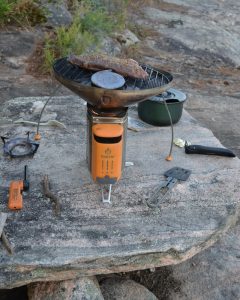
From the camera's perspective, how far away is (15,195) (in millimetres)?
2279

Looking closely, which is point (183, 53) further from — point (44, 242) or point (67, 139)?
point (44, 242)

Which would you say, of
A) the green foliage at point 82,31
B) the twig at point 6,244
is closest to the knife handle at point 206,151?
the twig at point 6,244

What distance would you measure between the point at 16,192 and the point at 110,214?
523 millimetres

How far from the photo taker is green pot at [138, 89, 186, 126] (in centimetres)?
301

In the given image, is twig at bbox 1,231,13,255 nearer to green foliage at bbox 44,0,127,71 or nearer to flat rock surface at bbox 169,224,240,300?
flat rock surface at bbox 169,224,240,300

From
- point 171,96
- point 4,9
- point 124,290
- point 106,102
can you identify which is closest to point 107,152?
point 106,102

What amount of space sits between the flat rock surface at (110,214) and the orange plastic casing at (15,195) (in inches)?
1.4

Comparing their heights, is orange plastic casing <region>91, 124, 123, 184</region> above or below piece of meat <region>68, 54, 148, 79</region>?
below

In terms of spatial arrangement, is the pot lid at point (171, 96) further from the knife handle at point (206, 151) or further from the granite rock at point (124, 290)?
the granite rock at point (124, 290)

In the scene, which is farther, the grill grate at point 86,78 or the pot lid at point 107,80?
the grill grate at point 86,78

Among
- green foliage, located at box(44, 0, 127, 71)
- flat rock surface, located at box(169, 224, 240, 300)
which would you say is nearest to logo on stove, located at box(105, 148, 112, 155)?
flat rock surface, located at box(169, 224, 240, 300)

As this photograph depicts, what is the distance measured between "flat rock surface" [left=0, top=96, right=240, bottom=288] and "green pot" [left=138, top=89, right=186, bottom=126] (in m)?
0.18

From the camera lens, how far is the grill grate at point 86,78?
2123 mm

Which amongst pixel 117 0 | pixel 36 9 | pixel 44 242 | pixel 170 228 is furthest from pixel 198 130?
pixel 117 0
